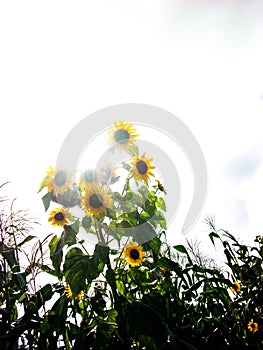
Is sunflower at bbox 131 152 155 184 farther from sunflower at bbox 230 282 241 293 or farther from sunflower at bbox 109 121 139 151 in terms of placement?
sunflower at bbox 230 282 241 293

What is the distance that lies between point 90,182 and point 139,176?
0.92 ft

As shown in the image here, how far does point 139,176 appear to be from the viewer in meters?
1.77

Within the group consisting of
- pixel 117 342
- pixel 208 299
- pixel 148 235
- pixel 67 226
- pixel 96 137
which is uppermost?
pixel 96 137

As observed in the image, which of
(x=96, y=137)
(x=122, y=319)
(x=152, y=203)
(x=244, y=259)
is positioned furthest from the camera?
(x=244, y=259)

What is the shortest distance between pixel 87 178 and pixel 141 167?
0.31m

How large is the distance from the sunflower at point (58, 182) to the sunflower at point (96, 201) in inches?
4.1

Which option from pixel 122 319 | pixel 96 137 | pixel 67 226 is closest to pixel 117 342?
pixel 122 319

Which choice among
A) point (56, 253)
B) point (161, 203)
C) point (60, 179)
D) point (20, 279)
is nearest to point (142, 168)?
point (161, 203)

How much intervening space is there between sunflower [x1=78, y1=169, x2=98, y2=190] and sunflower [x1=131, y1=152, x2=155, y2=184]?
0.24m

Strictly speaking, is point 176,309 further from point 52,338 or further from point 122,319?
point 52,338

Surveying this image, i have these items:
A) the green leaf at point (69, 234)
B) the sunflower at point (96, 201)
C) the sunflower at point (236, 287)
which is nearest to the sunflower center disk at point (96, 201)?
the sunflower at point (96, 201)

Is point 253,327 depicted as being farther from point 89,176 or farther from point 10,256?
point 10,256

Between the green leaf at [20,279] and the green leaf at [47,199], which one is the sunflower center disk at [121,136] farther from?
the green leaf at [20,279]

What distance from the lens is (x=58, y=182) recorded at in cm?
162
